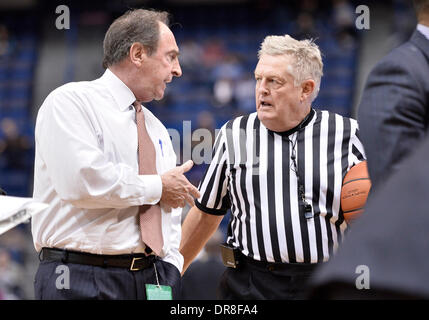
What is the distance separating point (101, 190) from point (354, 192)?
102 centimetres

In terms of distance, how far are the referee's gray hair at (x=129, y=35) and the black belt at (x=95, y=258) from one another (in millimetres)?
806

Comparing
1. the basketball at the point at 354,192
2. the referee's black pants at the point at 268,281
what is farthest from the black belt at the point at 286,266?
the basketball at the point at 354,192

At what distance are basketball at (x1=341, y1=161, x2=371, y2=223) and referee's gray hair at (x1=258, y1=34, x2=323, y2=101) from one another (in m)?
0.45

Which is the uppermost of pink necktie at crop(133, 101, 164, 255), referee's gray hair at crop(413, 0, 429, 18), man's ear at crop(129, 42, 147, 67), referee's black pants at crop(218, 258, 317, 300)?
man's ear at crop(129, 42, 147, 67)

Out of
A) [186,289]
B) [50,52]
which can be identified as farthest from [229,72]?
[186,289]

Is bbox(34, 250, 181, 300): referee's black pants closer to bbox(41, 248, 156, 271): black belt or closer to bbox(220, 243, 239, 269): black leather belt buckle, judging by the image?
bbox(41, 248, 156, 271): black belt

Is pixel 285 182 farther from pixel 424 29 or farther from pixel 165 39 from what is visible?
pixel 424 29

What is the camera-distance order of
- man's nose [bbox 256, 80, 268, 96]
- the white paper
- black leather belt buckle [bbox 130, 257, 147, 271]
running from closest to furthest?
the white paper, black leather belt buckle [bbox 130, 257, 147, 271], man's nose [bbox 256, 80, 268, 96]

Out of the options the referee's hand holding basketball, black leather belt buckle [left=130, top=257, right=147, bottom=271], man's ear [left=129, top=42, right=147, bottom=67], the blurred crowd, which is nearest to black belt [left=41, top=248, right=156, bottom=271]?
black leather belt buckle [left=130, top=257, right=147, bottom=271]

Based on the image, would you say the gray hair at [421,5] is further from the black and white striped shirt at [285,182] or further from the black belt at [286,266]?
the black belt at [286,266]

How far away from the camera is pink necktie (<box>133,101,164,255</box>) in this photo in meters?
2.22

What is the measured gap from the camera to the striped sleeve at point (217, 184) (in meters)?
2.68
